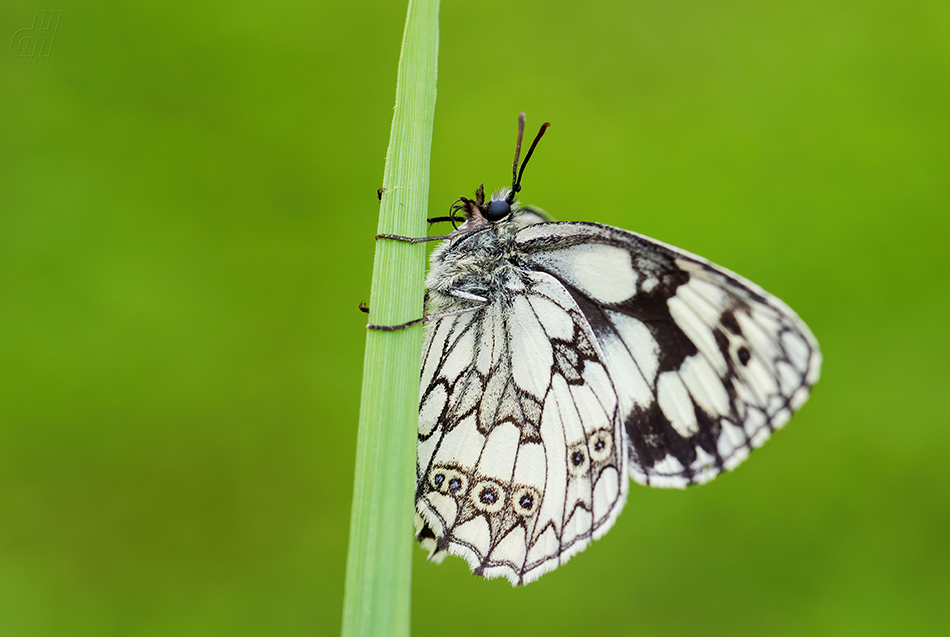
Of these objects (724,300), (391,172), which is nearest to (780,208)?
(724,300)

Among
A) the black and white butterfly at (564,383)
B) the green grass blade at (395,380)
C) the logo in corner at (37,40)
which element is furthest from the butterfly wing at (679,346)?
the logo in corner at (37,40)

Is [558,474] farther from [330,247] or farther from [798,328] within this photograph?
[330,247]

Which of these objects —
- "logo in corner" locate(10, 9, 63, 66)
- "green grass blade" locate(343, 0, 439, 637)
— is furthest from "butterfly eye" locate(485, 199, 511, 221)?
"logo in corner" locate(10, 9, 63, 66)

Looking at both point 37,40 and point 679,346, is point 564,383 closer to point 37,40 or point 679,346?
point 679,346

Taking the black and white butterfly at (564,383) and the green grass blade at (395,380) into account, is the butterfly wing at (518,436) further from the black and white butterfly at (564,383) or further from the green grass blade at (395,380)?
the green grass blade at (395,380)

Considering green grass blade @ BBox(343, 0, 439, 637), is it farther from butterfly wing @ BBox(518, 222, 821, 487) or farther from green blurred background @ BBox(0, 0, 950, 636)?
green blurred background @ BBox(0, 0, 950, 636)

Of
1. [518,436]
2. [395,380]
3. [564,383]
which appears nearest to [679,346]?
[564,383]

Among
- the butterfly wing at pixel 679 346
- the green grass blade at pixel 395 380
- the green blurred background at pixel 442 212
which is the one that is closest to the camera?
the green grass blade at pixel 395 380
